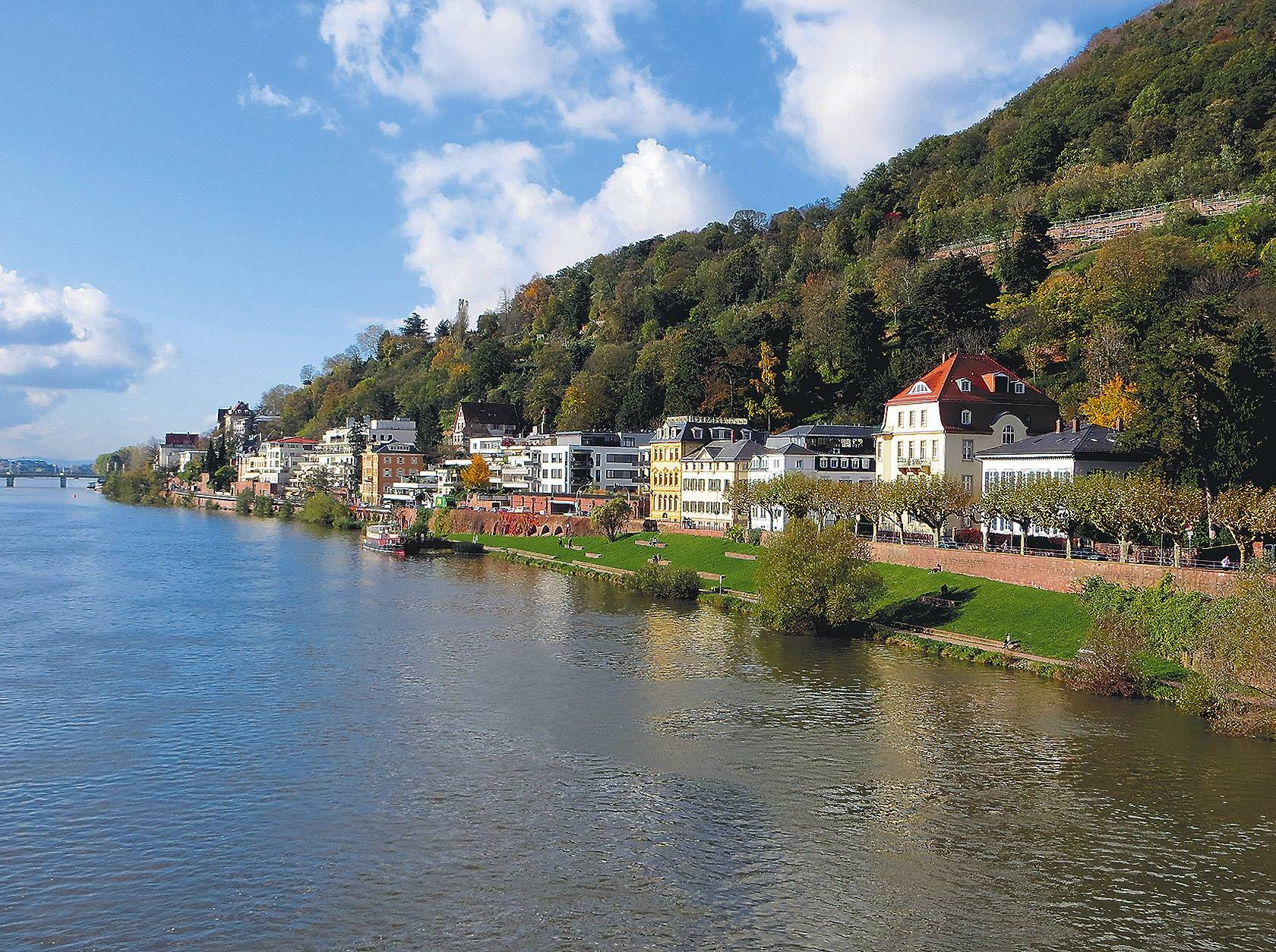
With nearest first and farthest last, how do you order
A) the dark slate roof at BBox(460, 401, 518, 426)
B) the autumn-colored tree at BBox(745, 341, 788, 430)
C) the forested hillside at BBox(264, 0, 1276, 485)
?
the forested hillside at BBox(264, 0, 1276, 485), the autumn-colored tree at BBox(745, 341, 788, 430), the dark slate roof at BBox(460, 401, 518, 426)

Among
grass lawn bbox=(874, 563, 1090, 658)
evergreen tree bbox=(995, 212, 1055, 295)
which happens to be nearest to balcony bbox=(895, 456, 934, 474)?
grass lawn bbox=(874, 563, 1090, 658)

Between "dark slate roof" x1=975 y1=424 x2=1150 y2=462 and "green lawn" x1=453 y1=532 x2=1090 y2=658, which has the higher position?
"dark slate roof" x1=975 y1=424 x2=1150 y2=462

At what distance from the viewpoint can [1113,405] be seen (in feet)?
195

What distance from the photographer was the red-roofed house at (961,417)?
201ft

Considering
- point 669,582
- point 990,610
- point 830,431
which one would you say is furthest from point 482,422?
point 990,610

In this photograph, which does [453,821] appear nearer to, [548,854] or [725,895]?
[548,854]

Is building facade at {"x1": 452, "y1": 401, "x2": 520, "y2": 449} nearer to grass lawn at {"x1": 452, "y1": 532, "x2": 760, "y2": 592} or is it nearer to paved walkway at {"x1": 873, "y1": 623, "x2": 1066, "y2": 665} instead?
grass lawn at {"x1": 452, "y1": 532, "x2": 760, "y2": 592}

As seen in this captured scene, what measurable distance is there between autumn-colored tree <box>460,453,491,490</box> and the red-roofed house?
56.7 m

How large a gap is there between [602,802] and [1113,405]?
45819mm

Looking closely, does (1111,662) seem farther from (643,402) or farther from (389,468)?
(389,468)

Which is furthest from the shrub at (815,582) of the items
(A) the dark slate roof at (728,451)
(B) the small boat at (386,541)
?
(B) the small boat at (386,541)

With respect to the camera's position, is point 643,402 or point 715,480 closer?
point 715,480

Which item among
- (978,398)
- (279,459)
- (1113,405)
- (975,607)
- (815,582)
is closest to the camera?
(975,607)

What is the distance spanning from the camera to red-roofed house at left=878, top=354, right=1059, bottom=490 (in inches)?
2413
